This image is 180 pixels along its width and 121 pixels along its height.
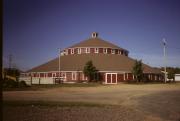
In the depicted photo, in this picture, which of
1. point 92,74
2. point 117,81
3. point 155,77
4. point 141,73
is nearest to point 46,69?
point 92,74

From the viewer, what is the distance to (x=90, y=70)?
65.0m

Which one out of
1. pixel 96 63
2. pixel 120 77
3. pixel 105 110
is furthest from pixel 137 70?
pixel 105 110

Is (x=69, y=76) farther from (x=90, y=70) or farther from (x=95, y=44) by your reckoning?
(x=95, y=44)

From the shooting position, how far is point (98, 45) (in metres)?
80.8

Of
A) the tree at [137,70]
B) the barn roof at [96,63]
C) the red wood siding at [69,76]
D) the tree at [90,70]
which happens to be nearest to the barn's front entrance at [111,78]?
the barn roof at [96,63]

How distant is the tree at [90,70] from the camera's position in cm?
6500

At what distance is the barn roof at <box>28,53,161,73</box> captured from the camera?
227ft

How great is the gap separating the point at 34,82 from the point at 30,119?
4613 cm

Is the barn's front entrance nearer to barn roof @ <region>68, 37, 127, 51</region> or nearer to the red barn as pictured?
the red barn

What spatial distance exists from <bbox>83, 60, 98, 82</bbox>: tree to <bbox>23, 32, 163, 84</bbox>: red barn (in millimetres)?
1323

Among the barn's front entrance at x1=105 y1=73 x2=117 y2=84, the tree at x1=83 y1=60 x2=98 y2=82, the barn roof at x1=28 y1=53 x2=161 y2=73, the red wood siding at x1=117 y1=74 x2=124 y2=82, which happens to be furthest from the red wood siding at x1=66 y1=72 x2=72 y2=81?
the red wood siding at x1=117 y1=74 x2=124 y2=82

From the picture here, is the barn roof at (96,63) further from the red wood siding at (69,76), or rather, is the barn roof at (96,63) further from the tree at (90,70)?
the tree at (90,70)

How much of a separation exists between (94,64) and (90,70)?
603cm

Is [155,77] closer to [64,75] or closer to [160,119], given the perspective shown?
[64,75]
